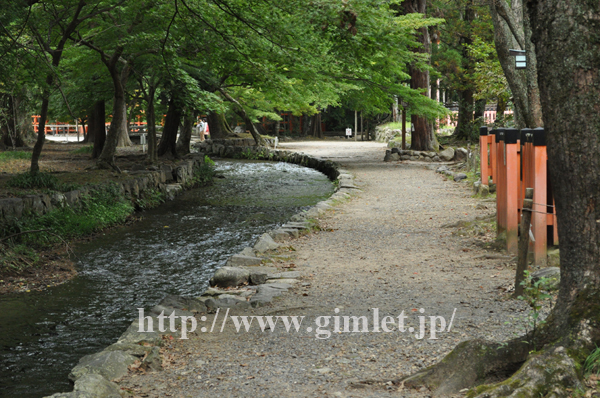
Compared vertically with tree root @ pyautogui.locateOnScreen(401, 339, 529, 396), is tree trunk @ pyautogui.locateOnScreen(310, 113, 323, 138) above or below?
above

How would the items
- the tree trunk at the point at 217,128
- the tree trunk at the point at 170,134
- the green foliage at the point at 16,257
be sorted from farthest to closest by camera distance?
1. the tree trunk at the point at 217,128
2. the tree trunk at the point at 170,134
3. the green foliage at the point at 16,257

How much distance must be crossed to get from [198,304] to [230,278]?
881mm

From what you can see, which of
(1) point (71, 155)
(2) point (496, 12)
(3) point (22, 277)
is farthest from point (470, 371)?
(1) point (71, 155)

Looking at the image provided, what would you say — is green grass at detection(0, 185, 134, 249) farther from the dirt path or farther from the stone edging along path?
the dirt path

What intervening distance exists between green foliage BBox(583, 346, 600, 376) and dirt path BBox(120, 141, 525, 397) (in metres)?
0.90

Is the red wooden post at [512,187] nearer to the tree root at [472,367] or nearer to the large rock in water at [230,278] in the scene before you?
the large rock in water at [230,278]

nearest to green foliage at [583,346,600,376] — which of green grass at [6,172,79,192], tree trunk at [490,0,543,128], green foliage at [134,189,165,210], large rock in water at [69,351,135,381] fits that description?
large rock in water at [69,351,135,381]

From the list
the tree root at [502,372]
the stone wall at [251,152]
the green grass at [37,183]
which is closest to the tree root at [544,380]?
the tree root at [502,372]

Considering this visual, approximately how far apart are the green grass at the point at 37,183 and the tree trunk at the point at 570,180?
1016 cm

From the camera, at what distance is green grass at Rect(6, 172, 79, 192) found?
11.8 metres

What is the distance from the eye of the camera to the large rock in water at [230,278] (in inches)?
258

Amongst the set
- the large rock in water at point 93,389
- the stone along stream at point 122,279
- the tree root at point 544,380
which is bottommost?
the stone along stream at point 122,279

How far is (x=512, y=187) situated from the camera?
719cm

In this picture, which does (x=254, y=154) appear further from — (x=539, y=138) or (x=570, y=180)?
(x=570, y=180)
